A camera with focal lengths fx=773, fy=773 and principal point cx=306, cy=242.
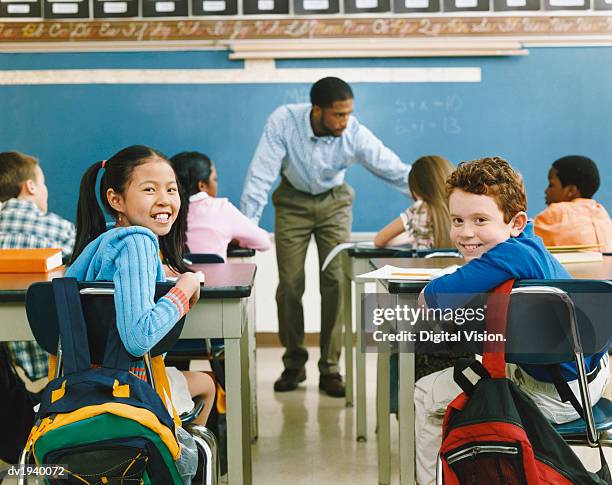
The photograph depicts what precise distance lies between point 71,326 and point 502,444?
877 millimetres

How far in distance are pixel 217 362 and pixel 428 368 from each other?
72 cm

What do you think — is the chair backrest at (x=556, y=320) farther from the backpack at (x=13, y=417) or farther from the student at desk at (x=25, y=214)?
the student at desk at (x=25, y=214)

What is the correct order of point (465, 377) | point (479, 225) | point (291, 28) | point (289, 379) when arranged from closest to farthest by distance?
1. point (465, 377)
2. point (479, 225)
3. point (289, 379)
4. point (291, 28)

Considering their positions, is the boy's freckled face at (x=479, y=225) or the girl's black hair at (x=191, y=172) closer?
the boy's freckled face at (x=479, y=225)

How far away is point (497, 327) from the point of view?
63.1 inches

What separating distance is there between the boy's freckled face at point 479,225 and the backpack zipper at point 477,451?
485mm

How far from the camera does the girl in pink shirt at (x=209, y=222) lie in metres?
3.09

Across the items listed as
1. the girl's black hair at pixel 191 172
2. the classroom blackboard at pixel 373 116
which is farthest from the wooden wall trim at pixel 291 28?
the girl's black hair at pixel 191 172

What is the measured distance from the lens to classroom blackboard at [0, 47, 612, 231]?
4641 millimetres

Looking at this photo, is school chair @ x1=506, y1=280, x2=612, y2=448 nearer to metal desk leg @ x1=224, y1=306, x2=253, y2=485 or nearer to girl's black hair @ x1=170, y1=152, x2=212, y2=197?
metal desk leg @ x1=224, y1=306, x2=253, y2=485

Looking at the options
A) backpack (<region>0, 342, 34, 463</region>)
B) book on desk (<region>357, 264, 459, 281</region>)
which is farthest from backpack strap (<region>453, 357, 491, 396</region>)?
backpack (<region>0, 342, 34, 463</region>)

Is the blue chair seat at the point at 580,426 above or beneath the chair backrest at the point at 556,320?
beneath

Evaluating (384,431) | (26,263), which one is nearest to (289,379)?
(384,431)

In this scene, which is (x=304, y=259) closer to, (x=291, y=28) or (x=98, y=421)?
(x=291, y=28)
